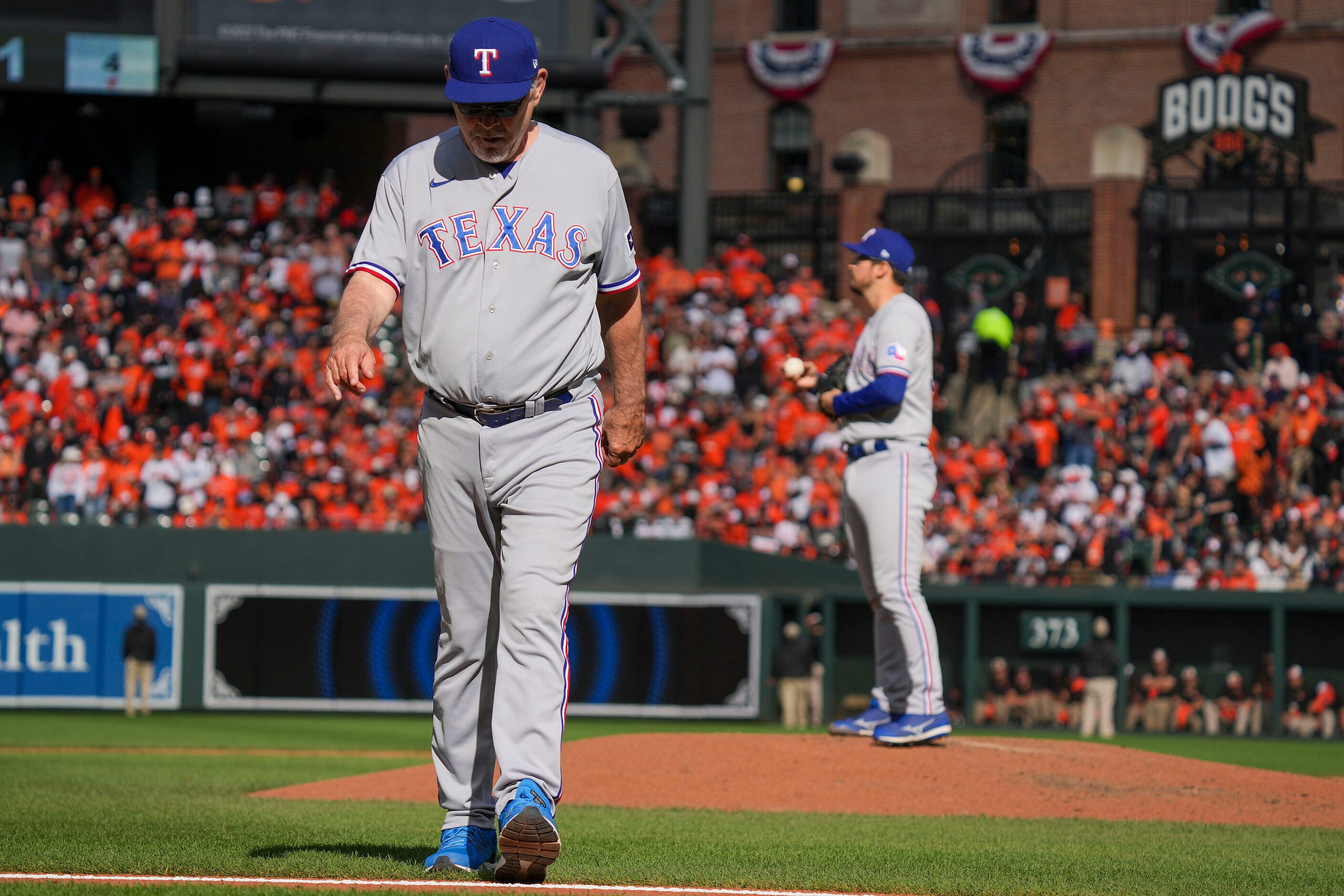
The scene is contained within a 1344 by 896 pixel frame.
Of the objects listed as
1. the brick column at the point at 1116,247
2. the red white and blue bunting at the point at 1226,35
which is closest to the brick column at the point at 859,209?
the brick column at the point at 1116,247

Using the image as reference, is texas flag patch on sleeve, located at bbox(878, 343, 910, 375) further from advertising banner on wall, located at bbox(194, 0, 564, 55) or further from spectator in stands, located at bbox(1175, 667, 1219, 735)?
advertising banner on wall, located at bbox(194, 0, 564, 55)

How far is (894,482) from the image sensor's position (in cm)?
811

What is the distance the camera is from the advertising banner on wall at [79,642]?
63.2 ft

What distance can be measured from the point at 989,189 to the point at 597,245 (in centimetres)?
2730

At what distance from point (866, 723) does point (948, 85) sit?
107ft

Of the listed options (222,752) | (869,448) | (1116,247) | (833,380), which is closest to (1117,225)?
(1116,247)

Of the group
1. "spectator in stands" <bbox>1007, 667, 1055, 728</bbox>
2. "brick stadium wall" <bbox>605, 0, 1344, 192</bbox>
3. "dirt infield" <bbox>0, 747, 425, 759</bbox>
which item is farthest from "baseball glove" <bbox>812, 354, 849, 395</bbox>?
"brick stadium wall" <bbox>605, 0, 1344, 192</bbox>

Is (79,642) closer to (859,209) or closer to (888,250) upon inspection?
(888,250)

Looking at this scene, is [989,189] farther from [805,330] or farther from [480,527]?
[480,527]

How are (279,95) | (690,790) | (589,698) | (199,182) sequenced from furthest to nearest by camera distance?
(199,182) < (279,95) < (589,698) < (690,790)

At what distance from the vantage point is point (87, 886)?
4.32 meters

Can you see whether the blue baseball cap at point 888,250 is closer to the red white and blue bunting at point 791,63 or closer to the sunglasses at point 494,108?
the sunglasses at point 494,108

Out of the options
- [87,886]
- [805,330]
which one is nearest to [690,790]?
[87,886]

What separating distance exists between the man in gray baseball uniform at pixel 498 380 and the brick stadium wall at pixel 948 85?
34114 millimetres
